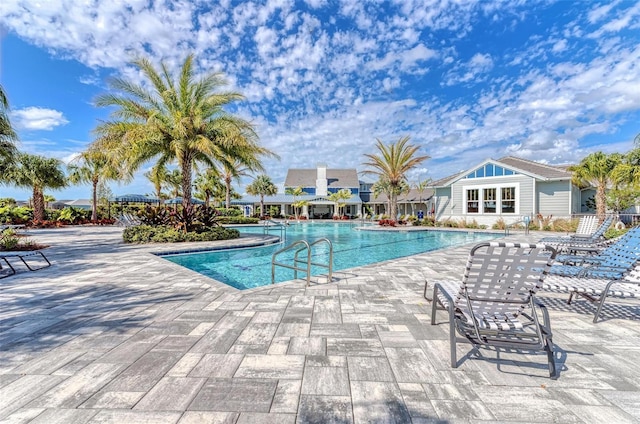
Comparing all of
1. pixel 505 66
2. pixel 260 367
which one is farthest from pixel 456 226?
pixel 260 367

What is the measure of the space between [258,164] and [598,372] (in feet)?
45.5

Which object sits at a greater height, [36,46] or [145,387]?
[36,46]

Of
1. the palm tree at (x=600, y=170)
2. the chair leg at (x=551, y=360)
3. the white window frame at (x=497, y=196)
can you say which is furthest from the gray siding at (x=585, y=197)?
the chair leg at (x=551, y=360)

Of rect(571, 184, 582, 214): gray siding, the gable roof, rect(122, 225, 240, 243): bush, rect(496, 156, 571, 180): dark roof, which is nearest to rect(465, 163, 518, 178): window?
the gable roof

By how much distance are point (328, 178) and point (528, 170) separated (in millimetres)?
26588

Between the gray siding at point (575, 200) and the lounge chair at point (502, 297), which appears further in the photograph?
the gray siding at point (575, 200)

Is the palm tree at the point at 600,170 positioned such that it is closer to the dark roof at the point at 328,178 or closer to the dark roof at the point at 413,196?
the dark roof at the point at 413,196

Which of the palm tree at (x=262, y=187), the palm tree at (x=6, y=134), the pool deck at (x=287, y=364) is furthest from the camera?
the palm tree at (x=262, y=187)

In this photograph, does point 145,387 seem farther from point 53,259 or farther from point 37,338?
point 53,259

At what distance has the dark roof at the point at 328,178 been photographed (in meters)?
42.9

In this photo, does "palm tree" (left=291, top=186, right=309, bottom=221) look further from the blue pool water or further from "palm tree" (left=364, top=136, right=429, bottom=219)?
the blue pool water

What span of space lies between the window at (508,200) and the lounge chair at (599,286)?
19726 mm

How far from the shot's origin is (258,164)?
14.7 m

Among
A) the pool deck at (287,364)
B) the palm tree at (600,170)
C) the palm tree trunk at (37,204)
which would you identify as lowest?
the pool deck at (287,364)
